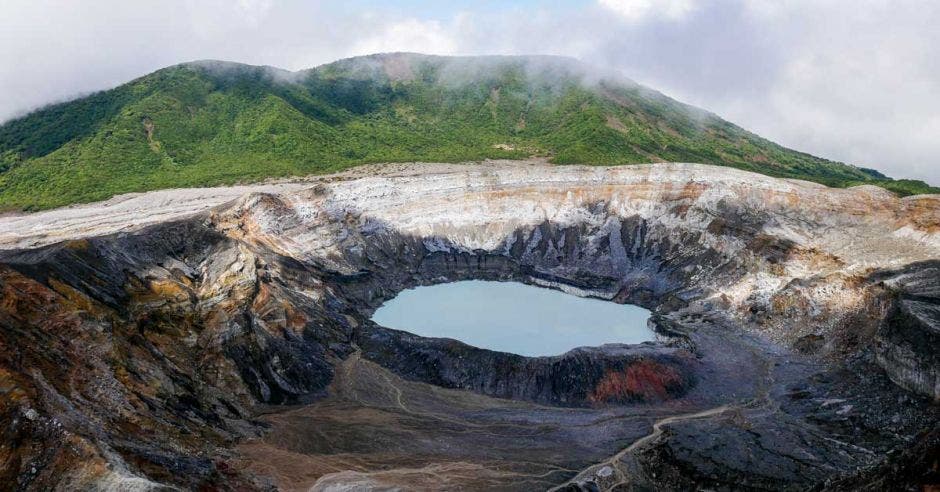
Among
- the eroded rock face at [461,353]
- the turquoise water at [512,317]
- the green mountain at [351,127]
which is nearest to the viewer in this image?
the eroded rock face at [461,353]

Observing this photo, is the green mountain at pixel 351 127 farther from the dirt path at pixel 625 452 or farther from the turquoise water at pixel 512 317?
the dirt path at pixel 625 452

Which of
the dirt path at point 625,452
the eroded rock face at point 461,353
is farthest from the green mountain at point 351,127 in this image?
the dirt path at point 625,452

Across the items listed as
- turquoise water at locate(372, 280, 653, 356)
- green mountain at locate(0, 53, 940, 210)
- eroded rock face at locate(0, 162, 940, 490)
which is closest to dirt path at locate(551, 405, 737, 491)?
eroded rock face at locate(0, 162, 940, 490)

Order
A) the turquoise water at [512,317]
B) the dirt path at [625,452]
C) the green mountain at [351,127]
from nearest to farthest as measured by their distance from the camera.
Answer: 1. the dirt path at [625,452]
2. the turquoise water at [512,317]
3. the green mountain at [351,127]

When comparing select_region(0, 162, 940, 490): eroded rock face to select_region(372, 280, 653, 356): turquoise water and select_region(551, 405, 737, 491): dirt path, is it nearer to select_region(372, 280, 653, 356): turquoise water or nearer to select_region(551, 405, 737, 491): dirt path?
select_region(551, 405, 737, 491): dirt path

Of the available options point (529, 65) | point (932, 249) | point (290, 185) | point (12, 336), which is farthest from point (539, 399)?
point (529, 65)

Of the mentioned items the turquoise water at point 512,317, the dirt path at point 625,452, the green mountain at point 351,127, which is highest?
the green mountain at point 351,127

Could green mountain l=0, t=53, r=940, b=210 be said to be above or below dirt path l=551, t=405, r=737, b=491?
above

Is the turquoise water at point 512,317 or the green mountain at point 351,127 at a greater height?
the green mountain at point 351,127
